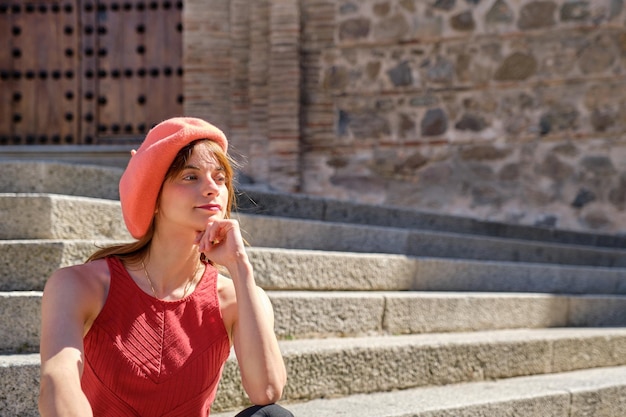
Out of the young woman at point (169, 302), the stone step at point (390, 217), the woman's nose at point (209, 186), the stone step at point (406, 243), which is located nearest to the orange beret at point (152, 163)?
the young woman at point (169, 302)

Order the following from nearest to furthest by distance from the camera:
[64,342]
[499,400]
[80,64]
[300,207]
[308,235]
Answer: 1. [64,342]
2. [499,400]
3. [308,235]
4. [300,207]
5. [80,64]

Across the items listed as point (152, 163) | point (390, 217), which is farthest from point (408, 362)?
point (390, 217)

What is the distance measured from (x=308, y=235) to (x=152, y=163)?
2.05 m

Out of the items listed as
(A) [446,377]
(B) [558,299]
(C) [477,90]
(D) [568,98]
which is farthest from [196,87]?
(A) [446,377]

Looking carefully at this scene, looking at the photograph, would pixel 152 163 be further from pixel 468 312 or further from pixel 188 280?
pixel 468 312

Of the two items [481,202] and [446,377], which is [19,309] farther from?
[481,202]

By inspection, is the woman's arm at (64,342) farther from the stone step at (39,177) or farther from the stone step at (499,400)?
the stone step at (39,177)

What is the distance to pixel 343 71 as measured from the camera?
6.90m

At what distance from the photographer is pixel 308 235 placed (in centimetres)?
391

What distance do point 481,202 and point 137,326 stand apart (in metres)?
5.02

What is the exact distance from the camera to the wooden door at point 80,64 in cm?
702

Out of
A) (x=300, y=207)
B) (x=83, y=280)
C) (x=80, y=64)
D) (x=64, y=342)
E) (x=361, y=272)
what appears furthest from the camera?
(x=80, y=64)

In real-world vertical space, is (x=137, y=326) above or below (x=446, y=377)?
above

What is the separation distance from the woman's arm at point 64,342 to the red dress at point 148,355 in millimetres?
80
